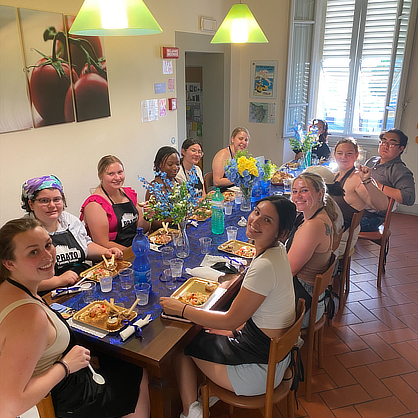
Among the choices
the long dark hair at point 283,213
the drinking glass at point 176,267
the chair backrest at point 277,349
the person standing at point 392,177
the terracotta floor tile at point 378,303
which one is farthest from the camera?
the person standing at point 392,177

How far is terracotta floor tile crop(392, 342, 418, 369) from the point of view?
273cm

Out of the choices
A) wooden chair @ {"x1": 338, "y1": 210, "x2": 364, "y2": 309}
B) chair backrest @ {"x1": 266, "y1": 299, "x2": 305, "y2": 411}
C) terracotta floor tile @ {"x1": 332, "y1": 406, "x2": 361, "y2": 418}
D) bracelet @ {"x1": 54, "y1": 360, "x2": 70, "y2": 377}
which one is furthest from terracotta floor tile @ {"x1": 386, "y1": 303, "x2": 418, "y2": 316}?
bracelet @ {"x1": 54, "y1": 360, "x2": 70, "y2": 377}

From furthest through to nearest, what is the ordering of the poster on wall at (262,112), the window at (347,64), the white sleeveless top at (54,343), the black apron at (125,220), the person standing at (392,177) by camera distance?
the poster on wall at (262,112), the window at (347,64), the person standing at (392,177), the black apron at (125,220), the white sleeveless top at (54,343)

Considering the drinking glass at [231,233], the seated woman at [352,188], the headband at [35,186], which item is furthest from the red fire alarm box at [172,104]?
the headband at [35,186]

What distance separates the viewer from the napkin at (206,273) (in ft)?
7.34

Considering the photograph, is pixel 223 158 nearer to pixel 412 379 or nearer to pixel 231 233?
pixel 231 233

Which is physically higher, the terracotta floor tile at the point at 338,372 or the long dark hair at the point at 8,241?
the long dark hair at the point at 8,241

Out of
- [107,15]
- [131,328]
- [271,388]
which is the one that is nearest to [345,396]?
[271,388]

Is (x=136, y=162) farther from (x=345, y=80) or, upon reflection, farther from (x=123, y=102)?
(x=345, y=80)

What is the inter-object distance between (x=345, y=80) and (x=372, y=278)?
360cm

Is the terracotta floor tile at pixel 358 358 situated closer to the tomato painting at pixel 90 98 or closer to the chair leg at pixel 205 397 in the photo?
the chair leg at pixel 205 397

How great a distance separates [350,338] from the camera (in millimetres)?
2971

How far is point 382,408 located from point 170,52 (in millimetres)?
4409

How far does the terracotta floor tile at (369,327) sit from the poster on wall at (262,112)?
12.9 ft
